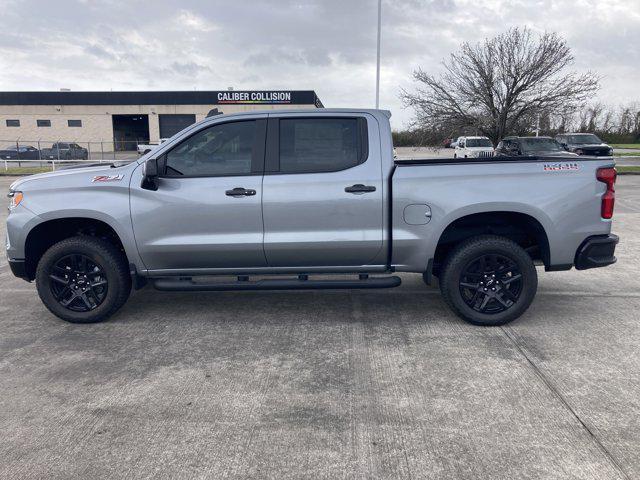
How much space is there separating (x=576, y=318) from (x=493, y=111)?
26.0 m

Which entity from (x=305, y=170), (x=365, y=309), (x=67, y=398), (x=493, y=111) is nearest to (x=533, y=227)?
(x=365, y=309)

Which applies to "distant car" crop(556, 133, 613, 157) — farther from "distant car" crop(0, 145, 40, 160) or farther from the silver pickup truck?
"distant car" crop(0, 145, 40, 160)

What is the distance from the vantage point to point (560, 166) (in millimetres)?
4590

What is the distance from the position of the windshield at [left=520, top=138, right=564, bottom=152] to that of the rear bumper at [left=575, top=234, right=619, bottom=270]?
16.9m

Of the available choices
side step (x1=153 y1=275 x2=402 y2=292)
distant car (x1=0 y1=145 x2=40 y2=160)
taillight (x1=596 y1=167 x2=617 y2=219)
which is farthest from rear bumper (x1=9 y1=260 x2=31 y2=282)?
distant car (x1=0 y1=145 x2=40 y2=160)

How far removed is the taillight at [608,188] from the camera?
4570mm

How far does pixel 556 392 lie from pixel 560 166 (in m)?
2.01

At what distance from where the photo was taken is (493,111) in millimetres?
28844

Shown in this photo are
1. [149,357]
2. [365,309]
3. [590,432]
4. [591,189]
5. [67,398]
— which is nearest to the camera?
[590,432]

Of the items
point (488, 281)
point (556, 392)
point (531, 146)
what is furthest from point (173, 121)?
point (556, 392)

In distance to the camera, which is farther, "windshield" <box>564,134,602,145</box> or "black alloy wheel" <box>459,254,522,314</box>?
"windshield" <box>564,134,602,145</box>

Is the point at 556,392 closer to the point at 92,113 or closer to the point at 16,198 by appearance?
the point at 16,198

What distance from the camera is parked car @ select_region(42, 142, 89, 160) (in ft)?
120

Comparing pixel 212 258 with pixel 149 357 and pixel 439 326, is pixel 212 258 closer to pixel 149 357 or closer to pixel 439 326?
pixel 149 357
